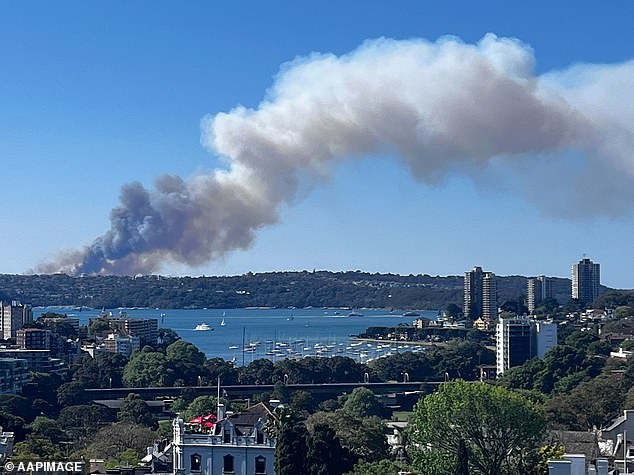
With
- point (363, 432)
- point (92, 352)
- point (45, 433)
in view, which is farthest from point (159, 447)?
point (92, 352)

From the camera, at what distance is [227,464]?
2600cm

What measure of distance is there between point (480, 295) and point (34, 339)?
255 ft

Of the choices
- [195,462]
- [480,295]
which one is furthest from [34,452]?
[480,295]

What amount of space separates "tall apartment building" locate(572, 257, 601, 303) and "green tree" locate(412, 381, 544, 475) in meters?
144

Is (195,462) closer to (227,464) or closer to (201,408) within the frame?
(227,464)

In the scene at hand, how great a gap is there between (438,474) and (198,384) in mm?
47012

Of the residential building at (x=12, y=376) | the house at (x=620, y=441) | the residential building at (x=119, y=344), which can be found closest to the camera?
the house at (x=620, y=441)

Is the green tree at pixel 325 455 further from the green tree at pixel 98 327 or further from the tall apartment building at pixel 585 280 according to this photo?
the tall apartment building at pixel 585 280

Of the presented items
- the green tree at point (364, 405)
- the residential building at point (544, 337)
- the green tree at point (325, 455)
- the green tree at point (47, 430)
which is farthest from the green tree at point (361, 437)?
the residential building at point (544, 337)

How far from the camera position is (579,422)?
41.6m

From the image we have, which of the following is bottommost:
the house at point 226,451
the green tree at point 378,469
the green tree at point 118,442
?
the green tree at point 118,442

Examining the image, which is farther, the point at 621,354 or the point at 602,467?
the point at 621,354

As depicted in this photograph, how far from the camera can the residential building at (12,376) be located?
207 ft

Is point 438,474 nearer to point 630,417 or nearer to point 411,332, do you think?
point 630,417
